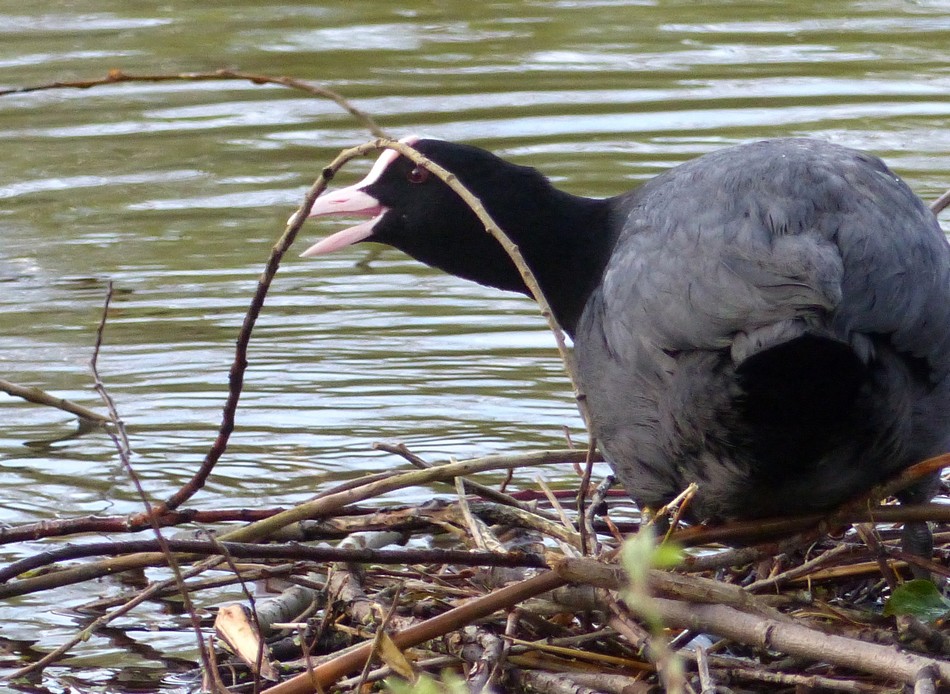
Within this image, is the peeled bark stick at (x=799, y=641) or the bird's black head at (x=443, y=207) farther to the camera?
the bird's black head at (x=443, y=207)

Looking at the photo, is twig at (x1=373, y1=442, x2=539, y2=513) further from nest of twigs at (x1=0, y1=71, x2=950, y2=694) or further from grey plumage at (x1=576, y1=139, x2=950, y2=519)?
grey plumage at (x1=576, y1=139, x2=950, y2=519)

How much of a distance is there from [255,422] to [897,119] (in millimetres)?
4406

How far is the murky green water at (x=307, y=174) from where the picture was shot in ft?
16.1

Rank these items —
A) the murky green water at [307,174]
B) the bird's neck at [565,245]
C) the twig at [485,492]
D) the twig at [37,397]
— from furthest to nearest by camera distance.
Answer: the murky green water at [307,174] → the bird's neck at [565,245] → the twig at [485,492] → the twig at [37,397]

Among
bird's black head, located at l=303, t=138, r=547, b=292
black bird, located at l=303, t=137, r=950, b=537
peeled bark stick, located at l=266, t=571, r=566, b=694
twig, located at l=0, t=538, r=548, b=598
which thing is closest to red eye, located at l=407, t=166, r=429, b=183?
bird's black head, located at l=303, t=138, r=547, b=292

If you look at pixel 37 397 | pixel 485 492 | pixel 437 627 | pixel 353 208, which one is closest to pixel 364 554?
pixel 437 627

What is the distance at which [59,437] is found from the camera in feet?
16.6

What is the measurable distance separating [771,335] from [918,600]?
71cm

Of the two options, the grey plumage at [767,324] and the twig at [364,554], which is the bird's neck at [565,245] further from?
the twig at [364,554]

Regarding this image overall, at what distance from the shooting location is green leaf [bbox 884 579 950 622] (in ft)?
9.91

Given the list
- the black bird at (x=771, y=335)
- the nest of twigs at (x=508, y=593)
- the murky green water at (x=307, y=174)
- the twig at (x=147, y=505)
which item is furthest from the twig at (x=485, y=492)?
A: the murky green water at (x=307, y=174)

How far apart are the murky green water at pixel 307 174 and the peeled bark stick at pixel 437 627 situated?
34.6 inches

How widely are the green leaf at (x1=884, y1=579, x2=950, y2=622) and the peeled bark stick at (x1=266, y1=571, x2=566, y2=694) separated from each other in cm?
71

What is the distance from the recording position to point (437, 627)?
109 inches
